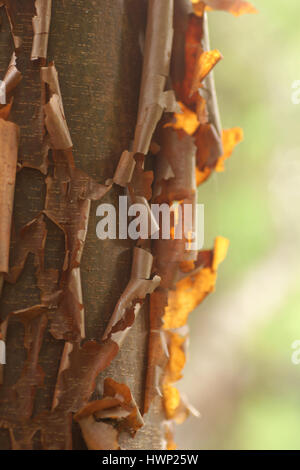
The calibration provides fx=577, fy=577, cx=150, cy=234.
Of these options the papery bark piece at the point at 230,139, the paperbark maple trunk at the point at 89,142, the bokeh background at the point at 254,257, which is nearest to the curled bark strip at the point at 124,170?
the paperbark maple trunk at the point at 89,142

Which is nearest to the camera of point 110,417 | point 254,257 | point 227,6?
point 110,417

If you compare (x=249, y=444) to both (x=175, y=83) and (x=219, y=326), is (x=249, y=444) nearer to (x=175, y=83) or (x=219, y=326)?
(x=219, y=326)

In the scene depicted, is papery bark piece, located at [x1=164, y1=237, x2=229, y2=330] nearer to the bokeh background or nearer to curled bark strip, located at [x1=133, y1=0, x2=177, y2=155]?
curled bark strip, located at [x1=133, y1=0, x2=177, y2=155]

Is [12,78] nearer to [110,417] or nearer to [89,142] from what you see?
[89,142]

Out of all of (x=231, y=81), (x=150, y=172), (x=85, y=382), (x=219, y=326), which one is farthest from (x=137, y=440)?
(x=231, y=81)

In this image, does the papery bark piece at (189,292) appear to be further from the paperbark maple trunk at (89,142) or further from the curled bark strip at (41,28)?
the curled bark strip at (41,28)

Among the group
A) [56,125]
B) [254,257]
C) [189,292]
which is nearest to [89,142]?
[56,125]
